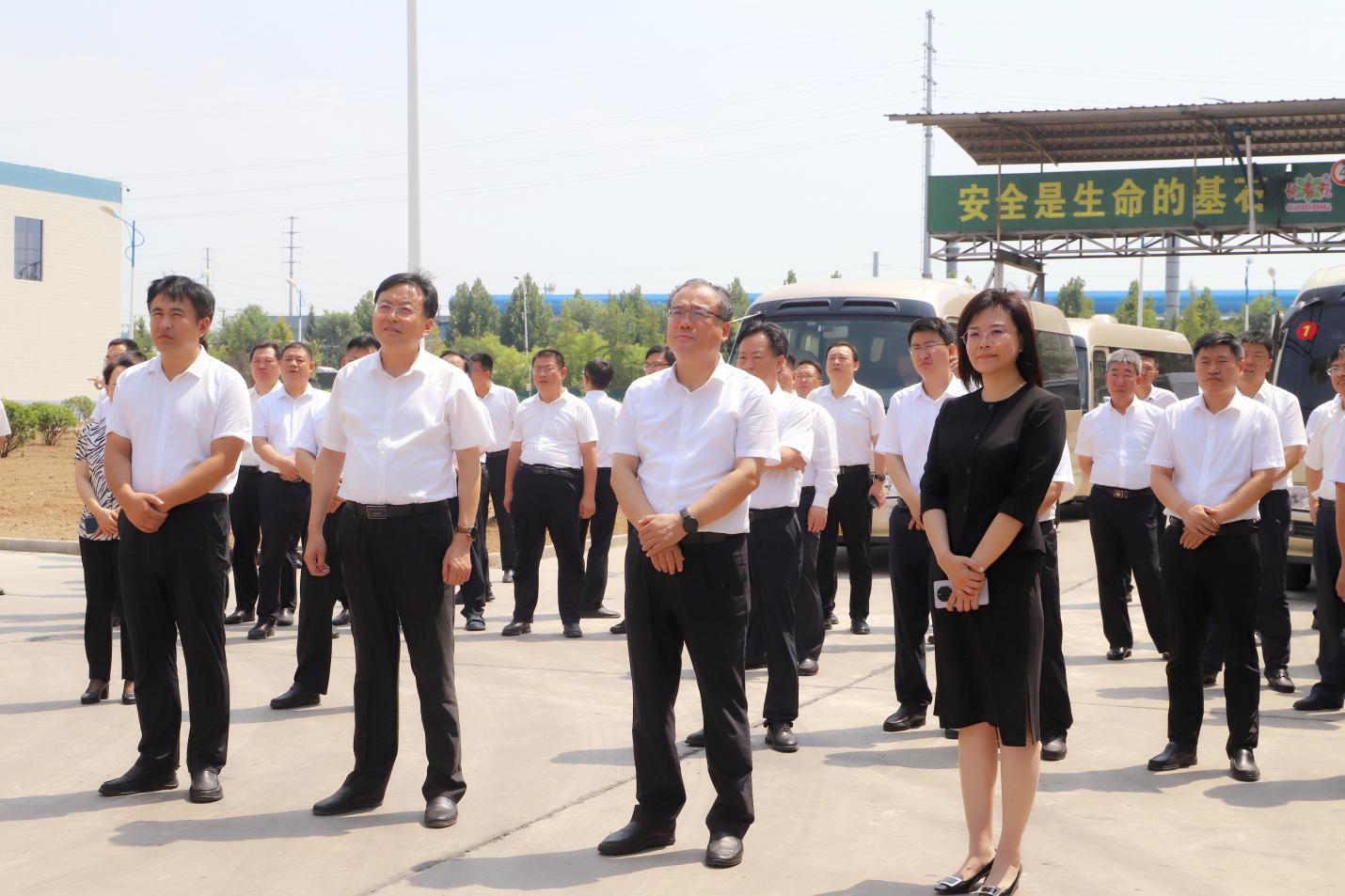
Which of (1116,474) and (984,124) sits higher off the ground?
(984,124)

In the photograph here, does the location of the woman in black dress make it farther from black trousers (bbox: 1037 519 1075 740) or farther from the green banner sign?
the green banner sign

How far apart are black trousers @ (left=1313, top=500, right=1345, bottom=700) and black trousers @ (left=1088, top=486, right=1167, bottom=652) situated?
1.00 m

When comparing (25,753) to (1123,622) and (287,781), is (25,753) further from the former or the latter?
(1123,622)

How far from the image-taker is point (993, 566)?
15.1 ft

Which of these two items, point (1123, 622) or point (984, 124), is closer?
point (1123, 622)

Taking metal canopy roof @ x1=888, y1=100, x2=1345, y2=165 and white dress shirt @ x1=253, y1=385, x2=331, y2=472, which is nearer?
white dress shirt @ x1=253, y1=385, x2=331, y2=472

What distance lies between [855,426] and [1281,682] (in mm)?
3332

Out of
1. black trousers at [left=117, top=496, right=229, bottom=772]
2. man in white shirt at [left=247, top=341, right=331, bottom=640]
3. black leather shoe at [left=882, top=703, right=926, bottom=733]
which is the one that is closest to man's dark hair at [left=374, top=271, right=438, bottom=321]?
black trousers at [left=117, top=496, right=229, bottom=772]

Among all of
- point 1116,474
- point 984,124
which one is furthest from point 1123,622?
point 984,124

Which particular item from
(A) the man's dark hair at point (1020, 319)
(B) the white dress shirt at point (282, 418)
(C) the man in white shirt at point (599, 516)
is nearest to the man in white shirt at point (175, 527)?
(A) the man's dark hair at point (1020, 319)

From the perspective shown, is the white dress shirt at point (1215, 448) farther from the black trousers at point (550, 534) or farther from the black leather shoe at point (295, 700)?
the black trousers at point (550, 534)

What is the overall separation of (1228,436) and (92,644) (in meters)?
5.93

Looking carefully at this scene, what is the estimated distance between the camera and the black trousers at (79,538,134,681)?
771 centimetres

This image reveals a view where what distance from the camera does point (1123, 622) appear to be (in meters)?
9.35
